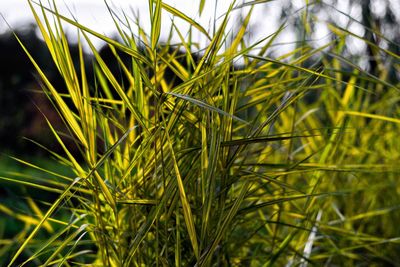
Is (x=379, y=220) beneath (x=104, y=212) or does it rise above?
beneath

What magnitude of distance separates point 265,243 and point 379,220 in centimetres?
100

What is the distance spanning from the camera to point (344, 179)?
2.48 metres

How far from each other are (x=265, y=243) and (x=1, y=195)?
641 centimetres

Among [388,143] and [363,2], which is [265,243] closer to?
[388,143]

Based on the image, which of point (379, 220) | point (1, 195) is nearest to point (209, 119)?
point (379, 220)

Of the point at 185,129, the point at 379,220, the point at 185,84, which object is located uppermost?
the point at 185,84

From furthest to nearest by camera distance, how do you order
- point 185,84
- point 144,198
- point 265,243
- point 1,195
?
point 1,195, point 265,243, point 144,198, point 185,84

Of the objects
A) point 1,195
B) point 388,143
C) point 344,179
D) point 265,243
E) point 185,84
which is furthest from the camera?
point 1,195

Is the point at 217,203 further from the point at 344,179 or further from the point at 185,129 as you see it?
the point at 344,179

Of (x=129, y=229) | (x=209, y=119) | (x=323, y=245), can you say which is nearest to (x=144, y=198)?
(x=129, y=229)

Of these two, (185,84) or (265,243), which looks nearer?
(185,84)

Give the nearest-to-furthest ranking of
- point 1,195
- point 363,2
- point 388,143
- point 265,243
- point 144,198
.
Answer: point 144,198, point 265,243, point 388,143, point 363,2, point 1,195

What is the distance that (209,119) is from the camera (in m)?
1.19

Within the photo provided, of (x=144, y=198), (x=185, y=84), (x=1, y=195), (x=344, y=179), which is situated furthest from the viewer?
(x=1, y=195)
